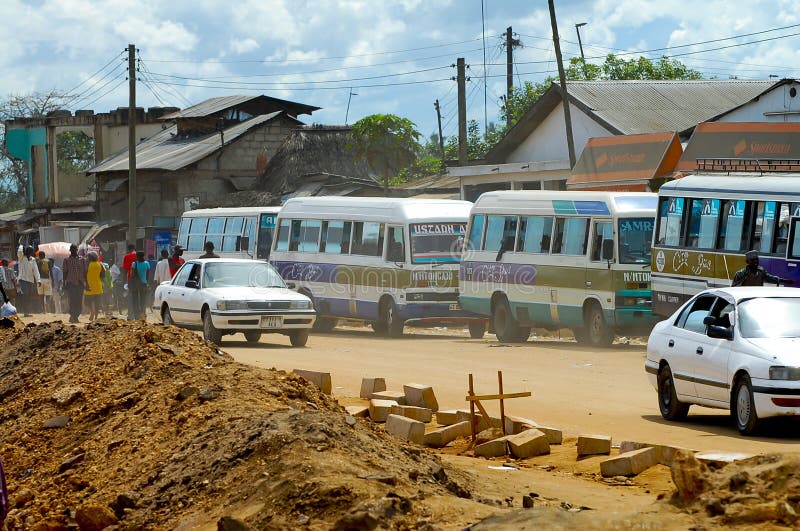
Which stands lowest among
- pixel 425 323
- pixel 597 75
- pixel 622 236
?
pixel 425 323

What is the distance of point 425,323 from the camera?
92.0 ft

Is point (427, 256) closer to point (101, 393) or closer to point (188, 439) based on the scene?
point (101, 393)

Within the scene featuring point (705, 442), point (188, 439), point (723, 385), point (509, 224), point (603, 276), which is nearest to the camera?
point (188, 439)

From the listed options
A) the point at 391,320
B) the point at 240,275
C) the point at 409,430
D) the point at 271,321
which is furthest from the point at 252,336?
the point at 409,430

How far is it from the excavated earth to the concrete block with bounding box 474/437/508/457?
15.6 inches

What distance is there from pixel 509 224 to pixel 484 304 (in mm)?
1666

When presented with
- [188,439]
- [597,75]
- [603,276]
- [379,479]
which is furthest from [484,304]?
[597,75]

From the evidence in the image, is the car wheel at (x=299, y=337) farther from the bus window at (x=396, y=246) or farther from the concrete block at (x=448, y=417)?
the concrete block at (x=448, y=417)

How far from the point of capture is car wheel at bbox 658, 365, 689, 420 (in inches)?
578

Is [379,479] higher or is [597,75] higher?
[597,75]

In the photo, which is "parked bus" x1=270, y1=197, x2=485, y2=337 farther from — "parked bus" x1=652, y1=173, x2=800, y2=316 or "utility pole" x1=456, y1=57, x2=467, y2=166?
"utility pole" x1=456, y1=57, x2=467, y2=166

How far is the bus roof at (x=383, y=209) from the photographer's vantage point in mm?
27953

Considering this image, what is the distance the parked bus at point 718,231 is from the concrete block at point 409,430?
32.2 ft

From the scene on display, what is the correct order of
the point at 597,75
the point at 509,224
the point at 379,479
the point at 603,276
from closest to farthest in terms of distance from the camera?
1. the point at 379,479
2. the point at 603,276
3. the point at 509,224
4. the point at 597,75
